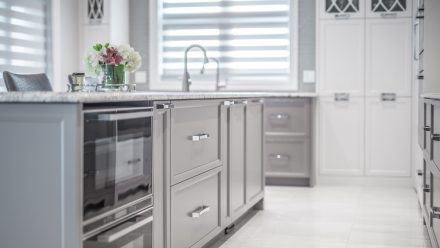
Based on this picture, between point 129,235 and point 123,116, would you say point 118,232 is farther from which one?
point 123,116

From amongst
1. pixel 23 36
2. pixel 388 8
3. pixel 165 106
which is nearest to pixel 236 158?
pixel 165 106

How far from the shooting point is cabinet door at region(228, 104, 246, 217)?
359cm

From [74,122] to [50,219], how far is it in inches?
11.9

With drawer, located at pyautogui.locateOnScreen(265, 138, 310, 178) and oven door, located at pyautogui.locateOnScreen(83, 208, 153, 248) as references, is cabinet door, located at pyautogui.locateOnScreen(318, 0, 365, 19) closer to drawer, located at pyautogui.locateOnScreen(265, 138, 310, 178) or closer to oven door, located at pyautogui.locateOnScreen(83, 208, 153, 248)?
drawer, located at pyautogui.locateOnScreen(265, 138, 310, 178)

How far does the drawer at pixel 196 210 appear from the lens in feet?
8.81

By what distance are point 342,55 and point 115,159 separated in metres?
4.13

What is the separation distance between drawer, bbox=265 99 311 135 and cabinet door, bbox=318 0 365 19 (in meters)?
0.90

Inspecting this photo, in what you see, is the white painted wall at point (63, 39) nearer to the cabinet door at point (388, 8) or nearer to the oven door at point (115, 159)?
the cabinet door at point (388, 8)

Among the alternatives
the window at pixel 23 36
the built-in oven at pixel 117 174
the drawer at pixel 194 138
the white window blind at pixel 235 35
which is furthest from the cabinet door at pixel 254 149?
the window at pixel 23 36

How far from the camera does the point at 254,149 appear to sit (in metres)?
4.25

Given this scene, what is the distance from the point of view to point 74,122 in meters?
1.83

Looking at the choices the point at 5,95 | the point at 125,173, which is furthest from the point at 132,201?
the point at 5,95

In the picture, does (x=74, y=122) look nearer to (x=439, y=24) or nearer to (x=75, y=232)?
(x=75, y=232)

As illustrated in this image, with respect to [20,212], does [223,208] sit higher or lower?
lower
